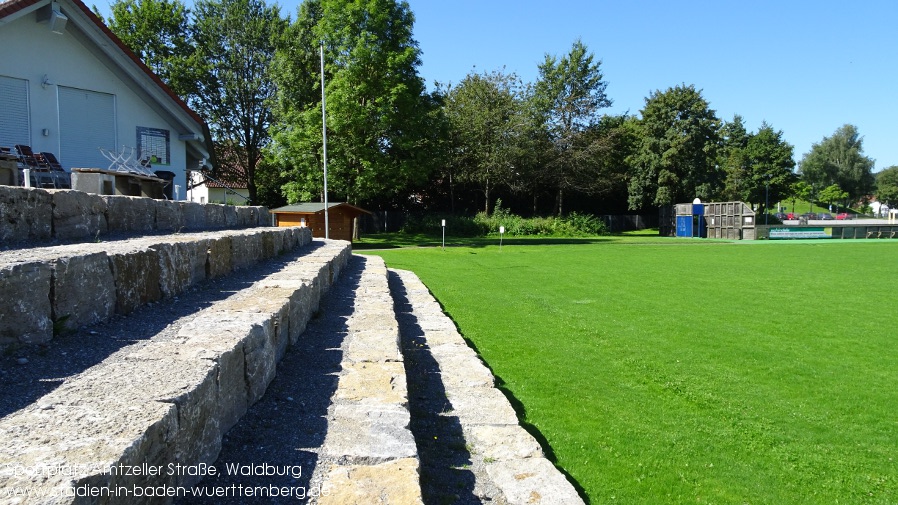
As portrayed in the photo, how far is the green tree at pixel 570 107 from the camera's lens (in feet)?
155

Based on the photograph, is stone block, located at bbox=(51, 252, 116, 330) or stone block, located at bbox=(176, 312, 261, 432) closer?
stone block, located at bbox=(176, 312, 261, 432)

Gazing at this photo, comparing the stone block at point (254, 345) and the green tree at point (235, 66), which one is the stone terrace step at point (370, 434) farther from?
the green tree at point (235, 66)

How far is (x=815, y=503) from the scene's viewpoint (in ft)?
13.0

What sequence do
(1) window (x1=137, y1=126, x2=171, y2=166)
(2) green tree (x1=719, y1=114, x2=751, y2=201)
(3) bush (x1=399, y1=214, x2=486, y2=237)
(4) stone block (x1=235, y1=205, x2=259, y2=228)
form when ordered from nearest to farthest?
(4) stone block (x1=235, y1=205, x2=259, y2=228)
(1) window (x1=137, y1=126, x2=171, y2=166)
(3) bush (x1=399, y1=214, x2=486, y2=237)
(2) green tree (x1=719, y1=114, x2=751, y2=201)

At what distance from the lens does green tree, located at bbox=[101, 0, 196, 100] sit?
36.2 m

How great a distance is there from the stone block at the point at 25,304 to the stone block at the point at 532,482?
273cm

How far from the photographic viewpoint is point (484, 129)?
144ft

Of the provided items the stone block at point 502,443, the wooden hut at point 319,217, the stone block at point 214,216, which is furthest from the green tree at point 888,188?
the stone block at point 502,443

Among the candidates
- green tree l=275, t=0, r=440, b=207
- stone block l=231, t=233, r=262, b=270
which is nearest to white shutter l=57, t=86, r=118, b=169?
stone block l=231, t=233, r=262, b=270

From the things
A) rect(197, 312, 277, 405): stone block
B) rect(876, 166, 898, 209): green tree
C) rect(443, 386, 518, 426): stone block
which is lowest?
rect(443, 386, 518, 426): stone block

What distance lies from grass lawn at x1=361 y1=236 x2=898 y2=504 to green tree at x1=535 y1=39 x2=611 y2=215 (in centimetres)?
3282

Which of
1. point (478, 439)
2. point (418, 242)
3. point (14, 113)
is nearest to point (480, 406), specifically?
point (478, 439)

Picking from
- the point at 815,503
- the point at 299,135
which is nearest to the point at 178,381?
the point at 815,503

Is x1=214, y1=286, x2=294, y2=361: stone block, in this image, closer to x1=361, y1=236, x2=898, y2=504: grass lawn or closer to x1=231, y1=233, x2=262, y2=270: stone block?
x1=231, y1=233, x2=262, y2=270: stone block
